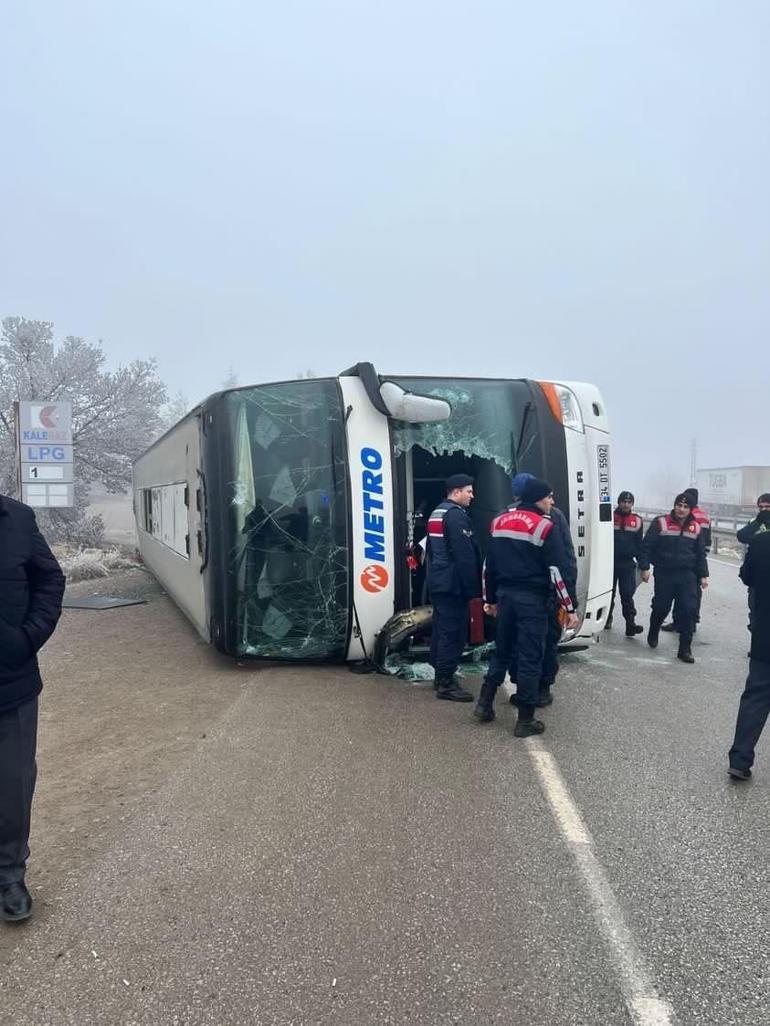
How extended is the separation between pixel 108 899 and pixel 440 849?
4.58 ft

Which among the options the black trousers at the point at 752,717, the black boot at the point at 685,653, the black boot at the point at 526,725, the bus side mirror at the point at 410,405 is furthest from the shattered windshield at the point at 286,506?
the black boot at the point at 685,653

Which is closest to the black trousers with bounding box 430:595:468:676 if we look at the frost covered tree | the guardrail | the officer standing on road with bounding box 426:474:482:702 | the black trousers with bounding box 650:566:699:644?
the officer standing on road with bounding box 426:474:482:702

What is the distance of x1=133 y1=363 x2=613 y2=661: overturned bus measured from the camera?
5930 mm

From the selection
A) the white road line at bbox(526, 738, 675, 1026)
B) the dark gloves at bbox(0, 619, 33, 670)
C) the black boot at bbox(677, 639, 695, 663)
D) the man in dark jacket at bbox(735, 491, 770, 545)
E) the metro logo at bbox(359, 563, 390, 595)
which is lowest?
the black boot at bbox(677, 639, 695, 663)

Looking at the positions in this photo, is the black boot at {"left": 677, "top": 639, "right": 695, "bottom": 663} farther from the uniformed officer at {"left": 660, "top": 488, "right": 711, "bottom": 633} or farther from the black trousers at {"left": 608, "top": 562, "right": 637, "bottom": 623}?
the black trousers at {"left": 608, "top": 562, "right": 637, "bottom": 623}

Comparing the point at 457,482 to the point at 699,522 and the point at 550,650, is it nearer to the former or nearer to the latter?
the point at 550,650

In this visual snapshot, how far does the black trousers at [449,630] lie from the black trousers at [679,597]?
2991mm

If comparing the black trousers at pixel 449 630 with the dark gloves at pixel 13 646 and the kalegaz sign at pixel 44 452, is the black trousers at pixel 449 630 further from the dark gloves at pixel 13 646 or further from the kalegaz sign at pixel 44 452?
the kalegaz sign at pixel 44 452

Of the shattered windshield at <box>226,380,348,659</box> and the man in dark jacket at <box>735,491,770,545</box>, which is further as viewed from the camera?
the shattered windshield at <box>226,380,348,659</box>

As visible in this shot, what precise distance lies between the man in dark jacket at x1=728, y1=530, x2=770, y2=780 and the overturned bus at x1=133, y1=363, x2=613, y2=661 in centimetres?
207

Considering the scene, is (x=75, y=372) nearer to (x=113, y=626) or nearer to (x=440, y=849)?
(x=113, y=626)

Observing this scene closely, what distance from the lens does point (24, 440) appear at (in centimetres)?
1520

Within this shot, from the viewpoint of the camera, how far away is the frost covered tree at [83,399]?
2267cm

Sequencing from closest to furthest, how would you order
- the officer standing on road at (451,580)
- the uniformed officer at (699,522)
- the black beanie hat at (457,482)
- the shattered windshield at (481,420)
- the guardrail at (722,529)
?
the officer standing on road at (451,580), the black beanie hat at (457,482), the shattered windshield at (481,420), the uniformed officer at (699,522), the guardrail at (722,529)
